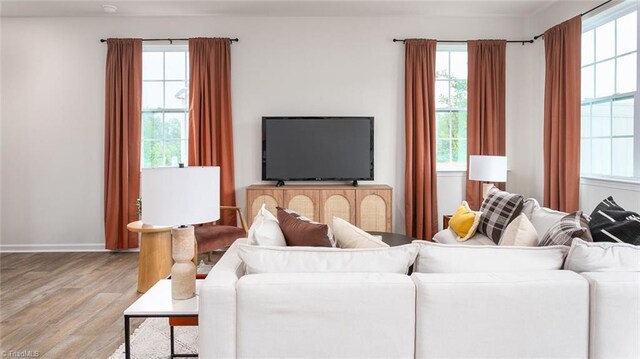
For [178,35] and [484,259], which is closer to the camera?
[484,259]

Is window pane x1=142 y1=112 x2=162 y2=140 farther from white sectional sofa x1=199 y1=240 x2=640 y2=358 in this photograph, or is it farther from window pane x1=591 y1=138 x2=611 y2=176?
window pane x1=591 y1=138 x2=611 y2=176

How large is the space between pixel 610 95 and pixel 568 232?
109 inches

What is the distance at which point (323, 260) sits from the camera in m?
1.60

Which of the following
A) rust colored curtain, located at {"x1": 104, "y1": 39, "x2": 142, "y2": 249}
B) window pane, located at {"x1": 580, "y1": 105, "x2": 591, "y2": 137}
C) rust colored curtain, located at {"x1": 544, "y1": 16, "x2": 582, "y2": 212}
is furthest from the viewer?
rust colored curtain, located at {"x1": 104, "y1": 39, "x2": 142, "y2": 249}

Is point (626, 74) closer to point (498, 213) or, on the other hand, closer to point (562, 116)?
point (562, 116)

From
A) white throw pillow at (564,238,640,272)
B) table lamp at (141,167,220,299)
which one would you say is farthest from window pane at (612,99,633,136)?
table lamp at (141,167,220,299)

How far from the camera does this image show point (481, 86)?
482 centimetres

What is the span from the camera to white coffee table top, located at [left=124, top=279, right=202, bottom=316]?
1655mm

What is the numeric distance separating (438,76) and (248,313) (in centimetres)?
437

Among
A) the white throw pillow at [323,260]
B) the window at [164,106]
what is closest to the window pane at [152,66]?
the window at [164,106]

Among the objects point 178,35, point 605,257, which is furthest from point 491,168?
point 178,35

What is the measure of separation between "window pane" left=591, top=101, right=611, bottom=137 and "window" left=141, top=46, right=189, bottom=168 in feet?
14.6

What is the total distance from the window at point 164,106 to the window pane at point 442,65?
3.09m

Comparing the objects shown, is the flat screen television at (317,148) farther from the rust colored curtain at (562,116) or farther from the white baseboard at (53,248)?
the white baseboard at (53,248)
